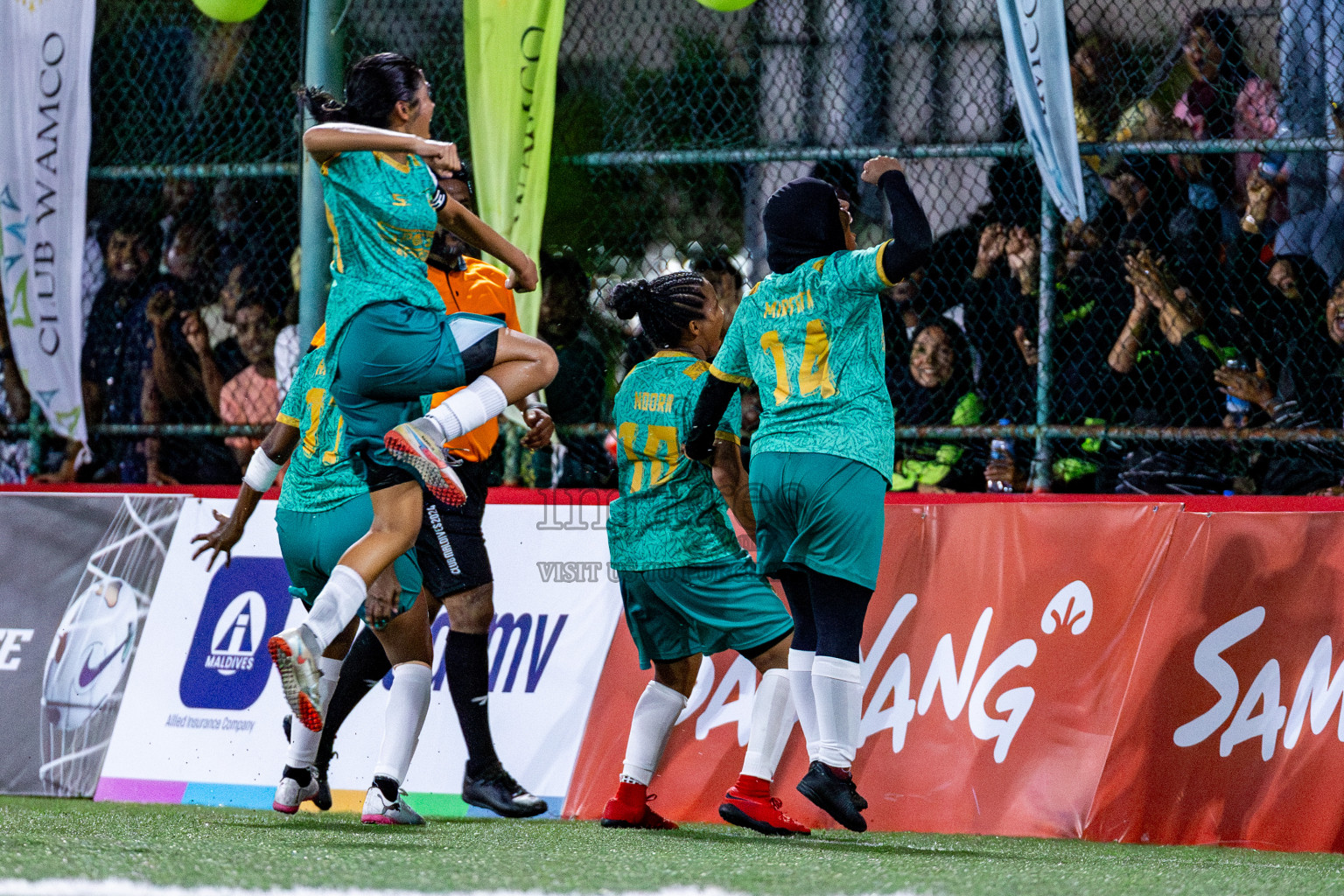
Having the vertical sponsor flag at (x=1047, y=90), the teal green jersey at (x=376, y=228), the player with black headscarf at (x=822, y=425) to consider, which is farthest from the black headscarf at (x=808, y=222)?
the vertical sponsor flag at (x=1047, y=90)

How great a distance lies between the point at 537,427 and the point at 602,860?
5.47ft

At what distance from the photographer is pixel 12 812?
4.92 meters

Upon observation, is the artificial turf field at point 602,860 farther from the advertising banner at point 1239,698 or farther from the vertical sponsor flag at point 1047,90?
the vertical sponsor flag at point 1047,90

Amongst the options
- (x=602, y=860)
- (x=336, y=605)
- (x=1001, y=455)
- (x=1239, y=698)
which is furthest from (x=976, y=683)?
(x=336, y=605)

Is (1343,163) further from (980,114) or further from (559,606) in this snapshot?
(559,606)

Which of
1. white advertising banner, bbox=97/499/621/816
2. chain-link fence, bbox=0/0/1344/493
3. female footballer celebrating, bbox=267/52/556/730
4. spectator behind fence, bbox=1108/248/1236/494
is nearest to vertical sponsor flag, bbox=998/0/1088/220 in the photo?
chain-link fence, bbox=0/0/1344/493

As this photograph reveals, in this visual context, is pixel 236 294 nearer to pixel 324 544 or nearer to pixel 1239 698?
pixel 324 544

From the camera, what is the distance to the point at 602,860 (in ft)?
11.6

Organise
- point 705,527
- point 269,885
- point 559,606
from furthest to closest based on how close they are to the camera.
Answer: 1. point 559,606
2. point 705,527
3. point 269,885

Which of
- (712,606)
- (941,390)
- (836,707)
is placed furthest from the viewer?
(941,390)

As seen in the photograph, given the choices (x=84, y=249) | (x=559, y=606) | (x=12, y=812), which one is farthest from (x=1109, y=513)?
(x=84, y=249)

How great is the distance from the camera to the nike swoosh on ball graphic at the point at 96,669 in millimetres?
6055

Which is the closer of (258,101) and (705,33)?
(705,33)

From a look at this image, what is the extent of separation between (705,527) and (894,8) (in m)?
2.91
